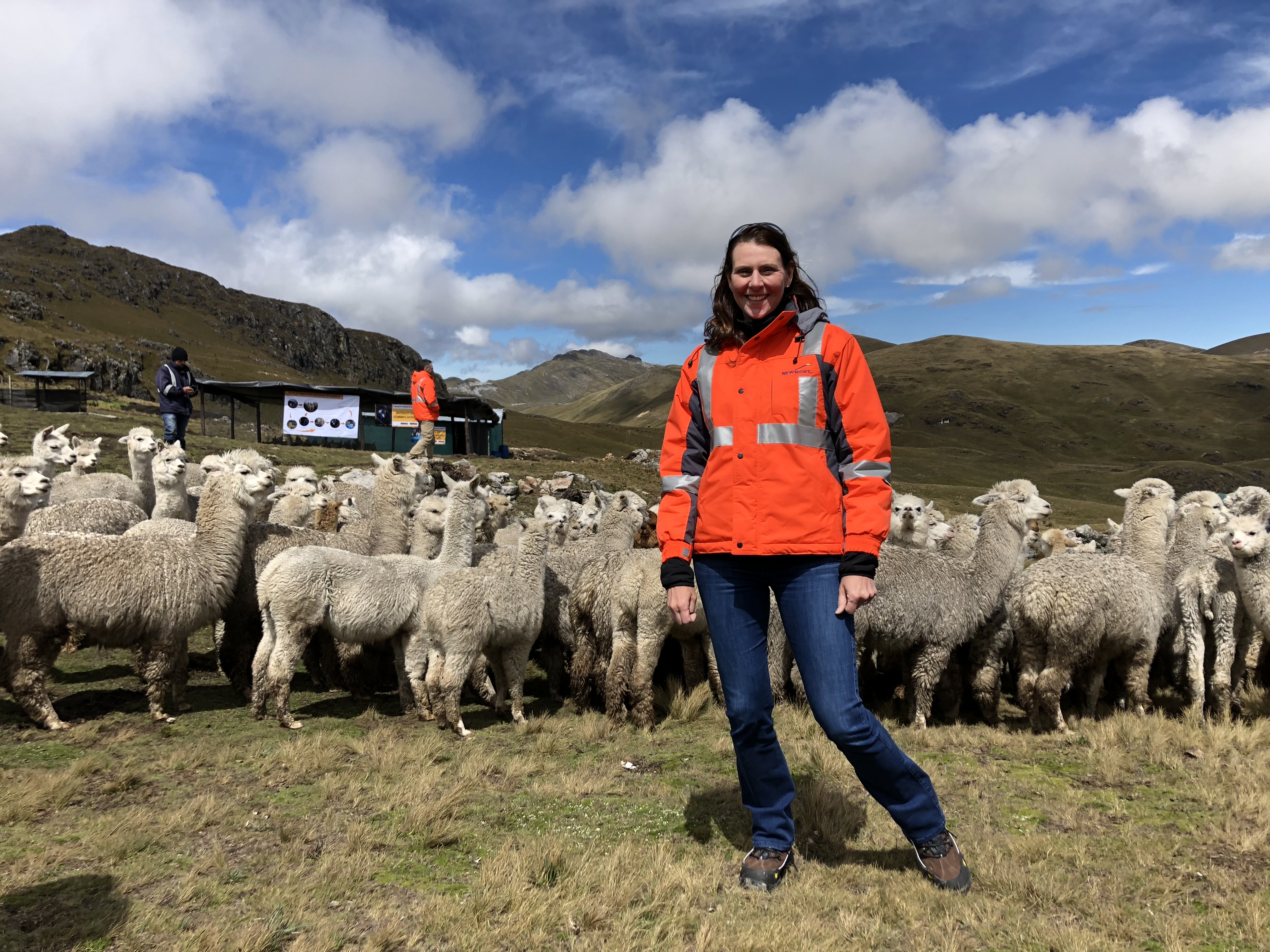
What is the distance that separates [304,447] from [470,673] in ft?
62.1

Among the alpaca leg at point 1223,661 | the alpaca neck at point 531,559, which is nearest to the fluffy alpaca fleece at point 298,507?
the alpaca neck at point 531,559

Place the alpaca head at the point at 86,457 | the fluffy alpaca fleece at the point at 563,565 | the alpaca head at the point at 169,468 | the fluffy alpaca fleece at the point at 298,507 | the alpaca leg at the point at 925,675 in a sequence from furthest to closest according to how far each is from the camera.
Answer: the alpaca head at the point at 86,457 → the fluffy alpaca fleece at the point at 298,507 → the alpaca head at the point at 169,468 → the fluffy alpaca fleece at the point at 563,565 → the alpaca leg at the point at 925,675

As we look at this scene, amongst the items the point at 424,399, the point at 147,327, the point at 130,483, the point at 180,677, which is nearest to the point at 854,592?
the point at 180,677

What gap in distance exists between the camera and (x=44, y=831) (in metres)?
4.36

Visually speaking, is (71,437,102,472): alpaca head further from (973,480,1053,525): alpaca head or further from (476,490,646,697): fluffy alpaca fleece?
(973,480,1053,525): alpaca head

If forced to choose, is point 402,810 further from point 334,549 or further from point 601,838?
point 334,549

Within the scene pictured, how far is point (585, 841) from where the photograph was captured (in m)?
4.54

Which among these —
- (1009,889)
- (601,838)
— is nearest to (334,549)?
(601,838)

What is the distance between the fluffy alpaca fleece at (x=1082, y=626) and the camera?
6.39 metres

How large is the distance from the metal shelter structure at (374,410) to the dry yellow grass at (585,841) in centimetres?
2166

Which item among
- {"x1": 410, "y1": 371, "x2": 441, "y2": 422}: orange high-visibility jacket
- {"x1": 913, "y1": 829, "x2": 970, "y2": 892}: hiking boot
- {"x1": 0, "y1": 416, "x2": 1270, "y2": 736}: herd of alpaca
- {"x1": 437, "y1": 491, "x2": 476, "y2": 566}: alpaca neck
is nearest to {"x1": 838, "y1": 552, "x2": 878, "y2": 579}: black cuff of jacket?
{"x1": 913, "y1": 829, "x2": 970, "y2": 892}: hiking boot

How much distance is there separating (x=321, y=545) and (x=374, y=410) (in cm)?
2064

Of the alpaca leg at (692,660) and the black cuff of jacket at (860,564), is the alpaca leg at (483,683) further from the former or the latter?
the black cuff of jacket at (860,564)

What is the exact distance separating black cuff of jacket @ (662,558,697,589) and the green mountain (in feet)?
302
